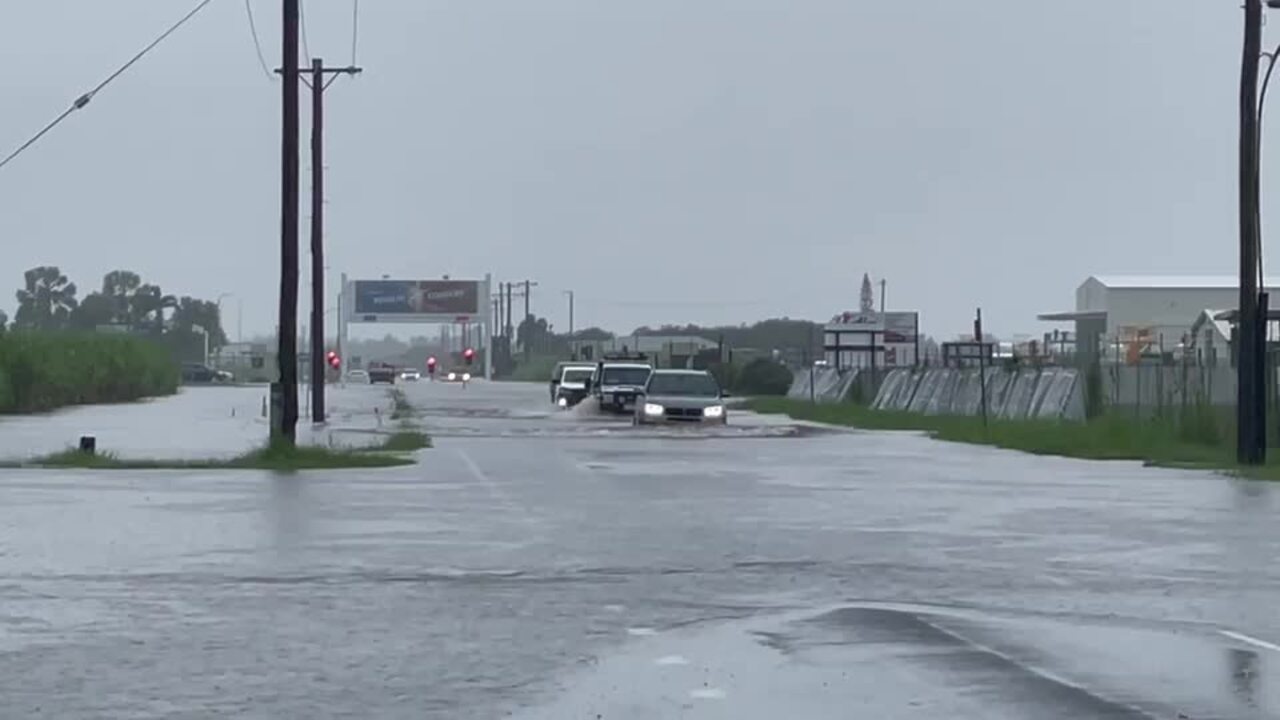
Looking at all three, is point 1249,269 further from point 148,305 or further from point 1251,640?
point 148,305

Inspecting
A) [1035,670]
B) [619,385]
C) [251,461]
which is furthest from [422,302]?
[1035,670]

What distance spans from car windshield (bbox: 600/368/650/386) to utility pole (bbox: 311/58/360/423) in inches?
457

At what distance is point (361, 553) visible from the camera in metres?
Result: 18.9

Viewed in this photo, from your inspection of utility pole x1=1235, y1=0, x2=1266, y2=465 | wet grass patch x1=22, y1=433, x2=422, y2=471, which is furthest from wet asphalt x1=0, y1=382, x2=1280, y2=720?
utility pole x1=1235, y1=0, x2=1266, y2=465

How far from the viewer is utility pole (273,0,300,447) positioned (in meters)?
36.8

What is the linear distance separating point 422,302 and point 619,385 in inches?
3352

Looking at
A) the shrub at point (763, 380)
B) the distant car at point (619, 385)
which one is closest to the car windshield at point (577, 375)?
the distant car at point (619, 385)

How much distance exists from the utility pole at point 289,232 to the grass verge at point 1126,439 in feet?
44.6

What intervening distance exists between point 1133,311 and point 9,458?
80141 mm

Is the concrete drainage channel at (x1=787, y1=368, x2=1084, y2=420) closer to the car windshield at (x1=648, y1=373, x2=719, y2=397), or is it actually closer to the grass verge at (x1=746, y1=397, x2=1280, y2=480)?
the grass verge at (x1=746, y1=397, x2=1280, y2=480)

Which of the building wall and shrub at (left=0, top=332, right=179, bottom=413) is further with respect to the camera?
the building wall

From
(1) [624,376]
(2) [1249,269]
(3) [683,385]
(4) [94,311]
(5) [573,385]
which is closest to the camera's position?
(2) [1249,269]

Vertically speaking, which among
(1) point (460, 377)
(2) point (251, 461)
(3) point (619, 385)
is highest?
(3) point (619, 385)

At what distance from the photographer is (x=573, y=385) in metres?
76.8
